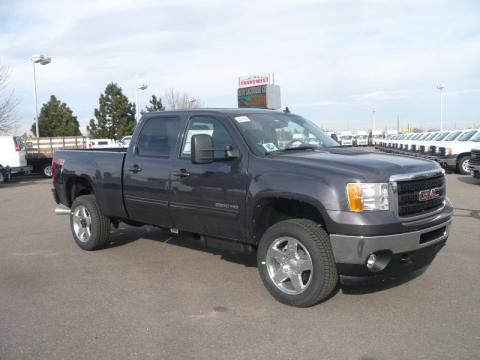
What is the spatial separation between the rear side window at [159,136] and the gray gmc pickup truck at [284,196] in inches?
0.6

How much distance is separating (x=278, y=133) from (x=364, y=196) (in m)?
1.61

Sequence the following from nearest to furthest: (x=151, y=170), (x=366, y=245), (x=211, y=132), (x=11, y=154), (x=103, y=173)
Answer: (x=366, y=245) < (x=211, y=132) < (x=151, y=170) < (x=103, y=173) < (x=11, y=154)

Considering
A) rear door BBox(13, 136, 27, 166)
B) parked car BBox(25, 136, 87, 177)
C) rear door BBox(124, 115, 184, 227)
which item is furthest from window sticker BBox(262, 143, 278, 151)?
parked car BBox(25, 136, 87, 177)

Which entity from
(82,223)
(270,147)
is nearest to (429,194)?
(270,147)

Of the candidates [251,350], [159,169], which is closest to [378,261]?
[251,350]

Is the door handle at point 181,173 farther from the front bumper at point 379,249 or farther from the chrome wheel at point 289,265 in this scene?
the front bumper at point 379,249

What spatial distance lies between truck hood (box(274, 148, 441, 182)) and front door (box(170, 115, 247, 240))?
56 cm

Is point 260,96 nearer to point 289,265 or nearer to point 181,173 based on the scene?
point 181,173

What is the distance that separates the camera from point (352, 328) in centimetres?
427

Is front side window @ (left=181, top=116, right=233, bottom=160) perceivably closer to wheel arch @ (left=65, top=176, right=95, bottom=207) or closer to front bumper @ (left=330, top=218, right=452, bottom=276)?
front bumper @ (left=330, top=218, right=452, bottom=276)

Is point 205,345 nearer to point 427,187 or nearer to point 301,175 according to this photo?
point 301,175

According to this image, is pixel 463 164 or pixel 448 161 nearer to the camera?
pixel 463 164

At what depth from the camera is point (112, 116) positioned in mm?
43625

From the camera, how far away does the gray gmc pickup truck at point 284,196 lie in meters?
4.40
